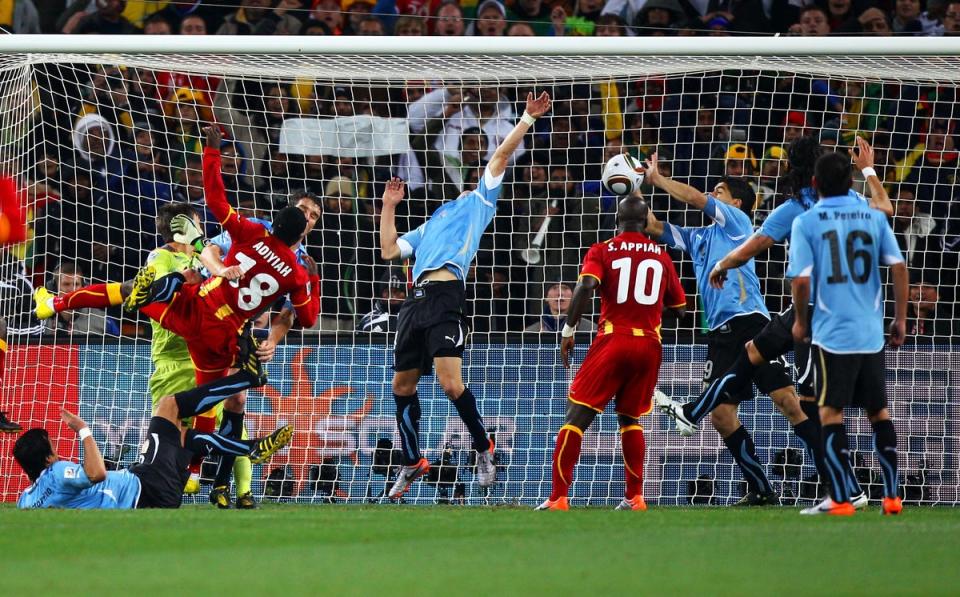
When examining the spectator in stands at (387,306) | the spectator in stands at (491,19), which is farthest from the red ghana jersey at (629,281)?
the spectator in stands at (491,19)

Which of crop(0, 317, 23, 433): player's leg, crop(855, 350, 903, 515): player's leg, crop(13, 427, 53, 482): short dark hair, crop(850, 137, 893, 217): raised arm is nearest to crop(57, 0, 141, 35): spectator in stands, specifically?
crop(0, 317, 23, 433): player's leg

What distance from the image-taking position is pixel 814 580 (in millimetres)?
4797

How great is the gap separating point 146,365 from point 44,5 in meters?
5.60

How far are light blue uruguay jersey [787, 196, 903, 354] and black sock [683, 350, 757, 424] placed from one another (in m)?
1.78

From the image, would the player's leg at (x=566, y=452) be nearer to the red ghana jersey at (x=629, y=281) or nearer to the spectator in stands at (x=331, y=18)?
the red ghana jersey at (x=629, y=281)

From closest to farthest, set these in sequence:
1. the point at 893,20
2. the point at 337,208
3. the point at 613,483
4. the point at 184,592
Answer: the point at 184,592
the point at 613,483
the point at 337,208
the point at 893,20

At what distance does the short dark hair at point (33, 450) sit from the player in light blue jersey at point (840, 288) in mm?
4738

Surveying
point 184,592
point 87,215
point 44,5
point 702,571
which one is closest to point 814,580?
point 702,571

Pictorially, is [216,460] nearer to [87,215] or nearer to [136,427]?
[136,427]

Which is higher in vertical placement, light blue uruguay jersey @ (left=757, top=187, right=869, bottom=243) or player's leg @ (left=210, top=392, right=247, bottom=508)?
light blue uruguay jersey @ (left=757, top=187, right=869, bottom=243)

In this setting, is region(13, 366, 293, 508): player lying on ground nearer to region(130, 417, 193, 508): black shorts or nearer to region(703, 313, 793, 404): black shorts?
region(130, 417, 193, 508): black shorts

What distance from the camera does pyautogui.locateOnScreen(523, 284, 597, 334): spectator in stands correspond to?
11.4m

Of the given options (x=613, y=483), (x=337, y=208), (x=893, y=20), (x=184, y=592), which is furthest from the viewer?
(x=893, y=20)

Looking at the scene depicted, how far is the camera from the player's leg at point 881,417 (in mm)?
7301
